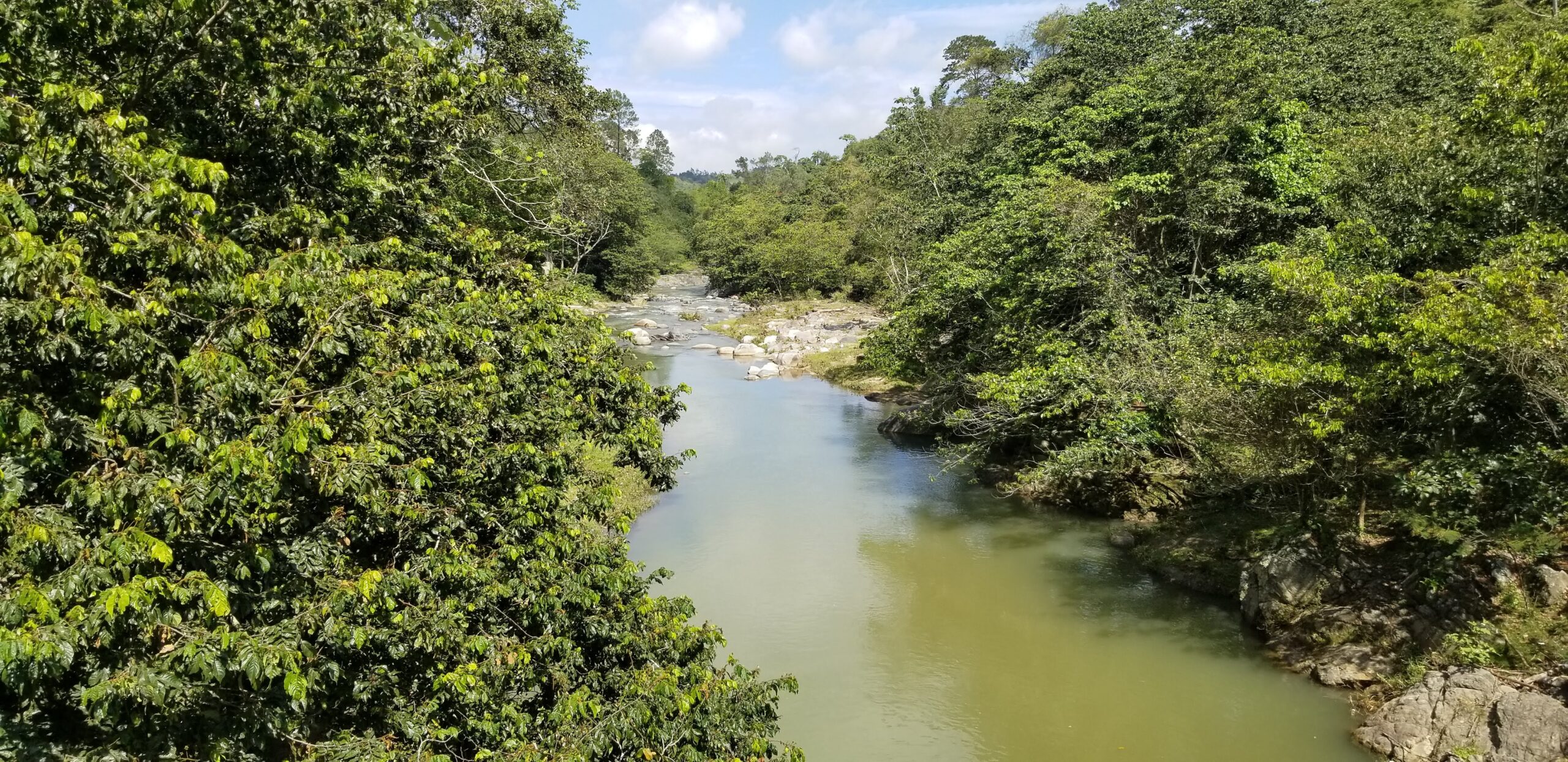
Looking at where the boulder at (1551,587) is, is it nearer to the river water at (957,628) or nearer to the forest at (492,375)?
the forest at (492,375)

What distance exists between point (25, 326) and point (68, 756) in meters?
2.67

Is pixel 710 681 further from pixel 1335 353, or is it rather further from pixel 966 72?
pixel 966 72

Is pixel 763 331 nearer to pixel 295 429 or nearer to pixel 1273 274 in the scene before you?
pixel 1273 274

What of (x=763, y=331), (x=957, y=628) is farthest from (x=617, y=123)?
(x=957, y=628)

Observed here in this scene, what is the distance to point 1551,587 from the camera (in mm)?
11711

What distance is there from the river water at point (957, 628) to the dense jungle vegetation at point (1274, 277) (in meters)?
2.29

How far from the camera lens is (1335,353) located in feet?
41.0

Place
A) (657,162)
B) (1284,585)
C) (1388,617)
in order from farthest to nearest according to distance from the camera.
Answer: (657,162), (1284,585), (1388,617)

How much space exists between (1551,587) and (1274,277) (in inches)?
221

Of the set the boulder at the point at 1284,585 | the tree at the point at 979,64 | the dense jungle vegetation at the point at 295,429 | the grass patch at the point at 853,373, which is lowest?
the boulder at the point at 1284,585

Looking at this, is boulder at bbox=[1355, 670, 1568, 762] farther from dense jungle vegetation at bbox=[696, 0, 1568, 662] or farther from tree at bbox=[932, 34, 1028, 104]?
tree at bbox=[932, 34, 1028, 104]

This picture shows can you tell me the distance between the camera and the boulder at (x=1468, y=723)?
383 inches

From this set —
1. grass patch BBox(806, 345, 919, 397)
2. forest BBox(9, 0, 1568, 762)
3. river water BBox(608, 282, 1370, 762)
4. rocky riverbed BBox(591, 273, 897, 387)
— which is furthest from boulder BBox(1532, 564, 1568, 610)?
rocky riverbed BBox(591, 273, 897, 387)

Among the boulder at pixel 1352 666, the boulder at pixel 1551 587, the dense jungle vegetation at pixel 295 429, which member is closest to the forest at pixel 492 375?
the dense jungle vegetation at pixel 295 429
